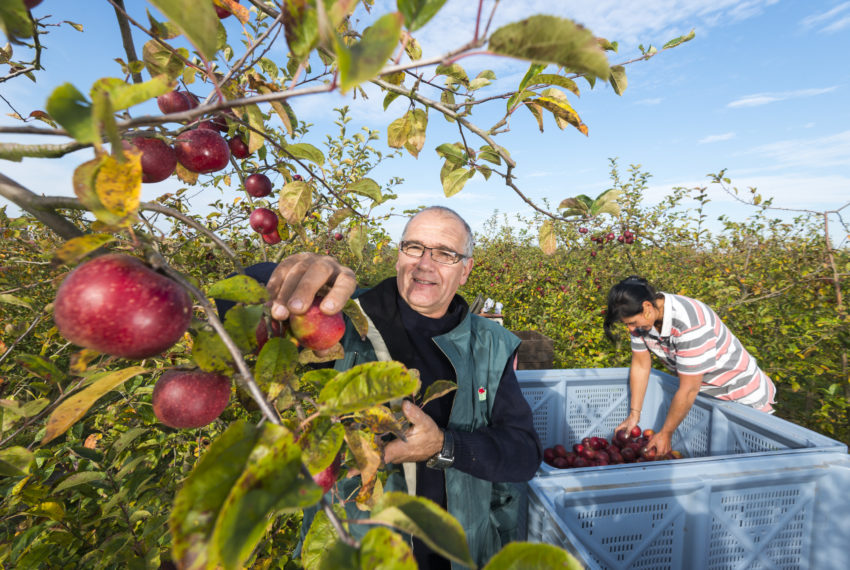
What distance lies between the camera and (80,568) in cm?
119

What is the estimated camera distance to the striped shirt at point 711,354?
267 centimetres

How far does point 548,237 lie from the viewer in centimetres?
120

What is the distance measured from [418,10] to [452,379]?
1.54 metres

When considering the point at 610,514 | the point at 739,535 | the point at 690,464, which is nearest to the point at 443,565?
the point at 610,514

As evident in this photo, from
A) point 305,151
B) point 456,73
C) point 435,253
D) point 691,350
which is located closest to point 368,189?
point 305,151

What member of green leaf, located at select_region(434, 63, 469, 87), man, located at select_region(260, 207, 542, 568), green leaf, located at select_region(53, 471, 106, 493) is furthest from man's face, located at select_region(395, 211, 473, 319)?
green leaf, located at select_region(53, 471, 106, 493)

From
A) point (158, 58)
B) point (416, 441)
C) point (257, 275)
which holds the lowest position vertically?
point (416, 441)

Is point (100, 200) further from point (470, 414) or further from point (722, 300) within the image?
point (722, 300)

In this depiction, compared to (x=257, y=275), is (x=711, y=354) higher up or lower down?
lower down

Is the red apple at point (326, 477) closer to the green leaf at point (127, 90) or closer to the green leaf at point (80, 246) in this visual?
the green leaf at point (80, 246)

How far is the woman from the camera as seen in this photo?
269 cm

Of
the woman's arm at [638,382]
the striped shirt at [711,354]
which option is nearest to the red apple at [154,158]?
the striped shirt at [711,354]

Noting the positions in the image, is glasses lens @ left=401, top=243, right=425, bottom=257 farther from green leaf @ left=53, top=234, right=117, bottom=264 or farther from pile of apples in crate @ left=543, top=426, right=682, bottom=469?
pile of apples in crate @ left=543, top=426, right=682, bottom=469

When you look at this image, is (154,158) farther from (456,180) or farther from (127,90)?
(456,180)
